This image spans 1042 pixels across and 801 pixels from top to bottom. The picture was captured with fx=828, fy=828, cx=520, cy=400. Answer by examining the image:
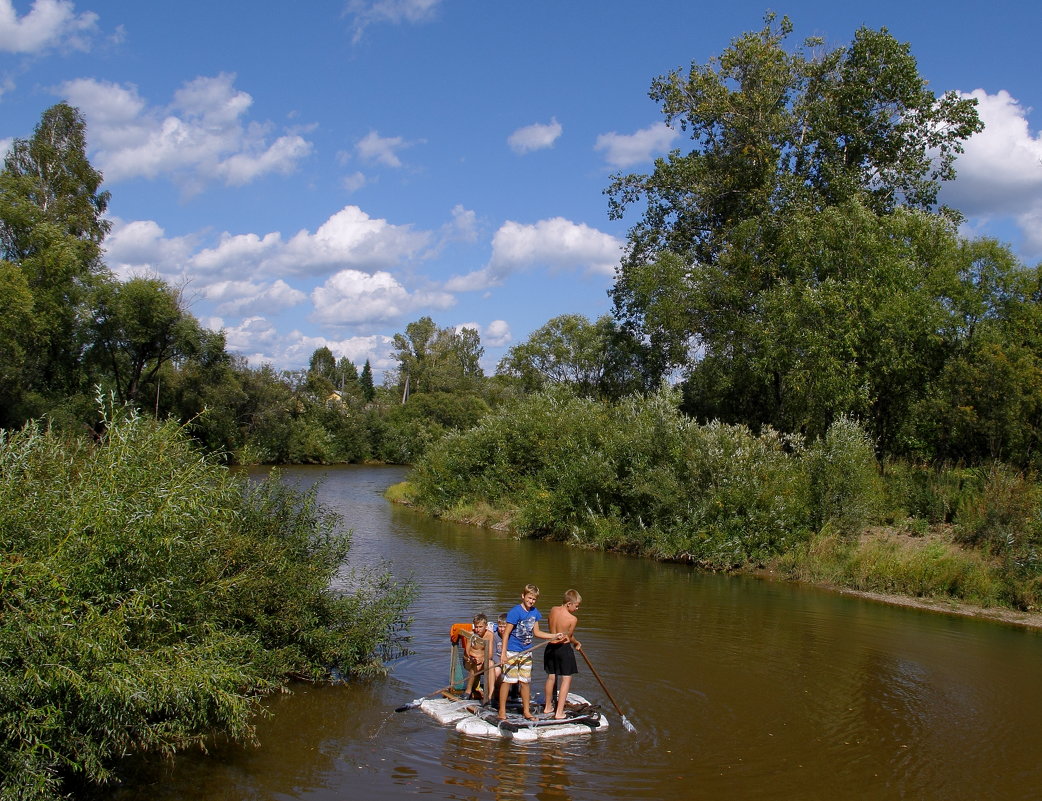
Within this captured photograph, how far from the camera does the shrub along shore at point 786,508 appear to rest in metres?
20.5

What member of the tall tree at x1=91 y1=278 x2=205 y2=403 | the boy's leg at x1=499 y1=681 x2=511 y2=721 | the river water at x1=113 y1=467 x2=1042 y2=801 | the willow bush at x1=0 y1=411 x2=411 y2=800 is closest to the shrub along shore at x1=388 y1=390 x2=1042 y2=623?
the river water at x1=113 y1=467 x2=1042 y2=801

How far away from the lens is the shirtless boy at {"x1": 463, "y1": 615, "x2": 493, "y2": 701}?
426 inches

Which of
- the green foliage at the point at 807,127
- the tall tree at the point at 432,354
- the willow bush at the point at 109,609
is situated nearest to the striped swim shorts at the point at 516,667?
the willow bush at the point at 109,609

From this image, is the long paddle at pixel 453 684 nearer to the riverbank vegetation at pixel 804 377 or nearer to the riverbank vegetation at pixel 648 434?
the riverbank vegetation at pixel 648 434

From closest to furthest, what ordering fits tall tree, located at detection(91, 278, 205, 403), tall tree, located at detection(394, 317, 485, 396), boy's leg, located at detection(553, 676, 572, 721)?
1. boy's leg, located at detection(553, 676, 572, 721)
2. tall tree, located at detection(91, 278, 205, 403)
3. tall tree, located at detection(394, 317, 485, 396)

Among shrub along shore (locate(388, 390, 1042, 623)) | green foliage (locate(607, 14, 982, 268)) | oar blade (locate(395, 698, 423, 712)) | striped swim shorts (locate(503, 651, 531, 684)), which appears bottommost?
oar blade (locate(395, 698, 423, 712))

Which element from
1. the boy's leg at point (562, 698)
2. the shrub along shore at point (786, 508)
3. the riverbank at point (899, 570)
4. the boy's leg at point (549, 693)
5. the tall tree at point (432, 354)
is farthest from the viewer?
the tall tree at point (432, 354)

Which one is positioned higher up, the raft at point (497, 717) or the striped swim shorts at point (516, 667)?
the striped swim shorts at point (516, 667)

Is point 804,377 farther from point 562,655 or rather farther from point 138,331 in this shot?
point 138,331

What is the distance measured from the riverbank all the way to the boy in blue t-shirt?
12826 millimetres

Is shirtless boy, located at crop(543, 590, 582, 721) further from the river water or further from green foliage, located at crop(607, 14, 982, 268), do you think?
green foliage, located at crop(607, 14, 982, 268)

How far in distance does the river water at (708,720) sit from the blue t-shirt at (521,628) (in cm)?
117

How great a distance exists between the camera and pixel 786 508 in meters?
23.5

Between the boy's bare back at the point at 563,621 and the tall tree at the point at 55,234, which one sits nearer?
the boy's bare back at the point at 563,621
